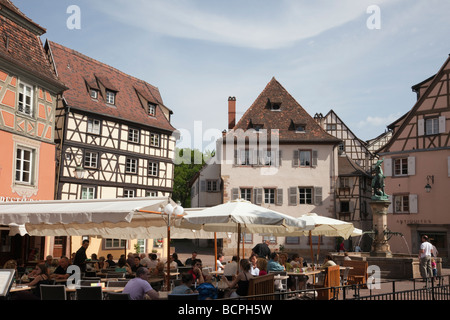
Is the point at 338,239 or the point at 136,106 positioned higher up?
the point at 136,106

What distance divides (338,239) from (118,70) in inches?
793

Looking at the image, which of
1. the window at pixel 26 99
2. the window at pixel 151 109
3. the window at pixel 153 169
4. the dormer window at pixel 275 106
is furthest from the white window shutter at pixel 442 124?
the window at pixel 26 99

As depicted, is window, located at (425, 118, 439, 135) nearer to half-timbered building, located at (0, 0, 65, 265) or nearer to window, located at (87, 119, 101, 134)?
window, located at (87, 119, 101, 134)

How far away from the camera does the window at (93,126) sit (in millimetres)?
29312

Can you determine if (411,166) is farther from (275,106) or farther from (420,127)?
(275,106)

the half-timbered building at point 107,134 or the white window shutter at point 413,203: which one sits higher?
the half-timbered building at point 107,134

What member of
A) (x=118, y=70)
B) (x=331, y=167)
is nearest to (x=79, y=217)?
(x=118, y=70)

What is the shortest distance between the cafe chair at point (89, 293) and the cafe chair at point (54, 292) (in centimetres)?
46

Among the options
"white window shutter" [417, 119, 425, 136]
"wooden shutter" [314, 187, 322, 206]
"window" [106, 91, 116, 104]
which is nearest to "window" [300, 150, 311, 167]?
"wooden shutter" [314, 187, 322, 206]

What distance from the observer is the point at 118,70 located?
3534 cm

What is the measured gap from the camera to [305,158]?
1484 inches

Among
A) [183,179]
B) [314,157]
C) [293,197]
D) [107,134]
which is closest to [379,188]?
[293,197]

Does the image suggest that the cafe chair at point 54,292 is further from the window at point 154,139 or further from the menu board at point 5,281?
the window at point 154,139

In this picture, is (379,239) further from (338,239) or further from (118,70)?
(118,70)
